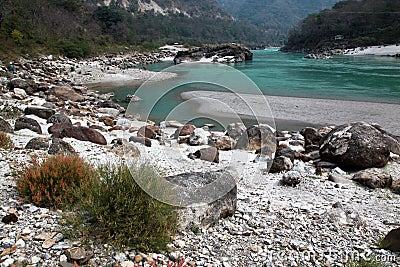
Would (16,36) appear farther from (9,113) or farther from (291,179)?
(291,179)

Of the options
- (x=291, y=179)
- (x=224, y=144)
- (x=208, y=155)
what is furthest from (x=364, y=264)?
(x=224, y=144)

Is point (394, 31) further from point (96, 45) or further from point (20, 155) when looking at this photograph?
point (20, 155)

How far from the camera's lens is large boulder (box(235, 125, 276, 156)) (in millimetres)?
9812

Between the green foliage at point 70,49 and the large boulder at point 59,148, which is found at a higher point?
the green foliage at point 70,49

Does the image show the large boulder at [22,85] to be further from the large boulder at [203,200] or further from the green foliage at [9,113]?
the large boulder at [203,200]

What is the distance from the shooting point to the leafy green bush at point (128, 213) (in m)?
3.54

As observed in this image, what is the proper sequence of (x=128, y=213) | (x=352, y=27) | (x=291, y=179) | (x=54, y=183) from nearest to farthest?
(x=128, y=213), (x=54, y=183), (x=291, y=179), (x=352, y=27)

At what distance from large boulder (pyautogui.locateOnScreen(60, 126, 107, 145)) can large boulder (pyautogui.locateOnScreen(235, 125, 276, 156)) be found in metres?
4.05

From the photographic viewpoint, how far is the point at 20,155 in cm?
609

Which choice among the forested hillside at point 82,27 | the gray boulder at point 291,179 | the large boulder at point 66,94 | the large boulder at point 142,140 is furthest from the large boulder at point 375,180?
the forested hillside at point 82,27

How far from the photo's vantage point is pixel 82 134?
8664 mm

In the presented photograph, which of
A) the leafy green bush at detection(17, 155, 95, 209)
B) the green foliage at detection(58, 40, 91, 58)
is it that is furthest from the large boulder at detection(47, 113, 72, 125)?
the green foliage at detection(58, 40, 91, 58)

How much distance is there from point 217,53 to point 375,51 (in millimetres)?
30786

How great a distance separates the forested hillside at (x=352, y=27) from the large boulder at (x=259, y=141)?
73238 mm
